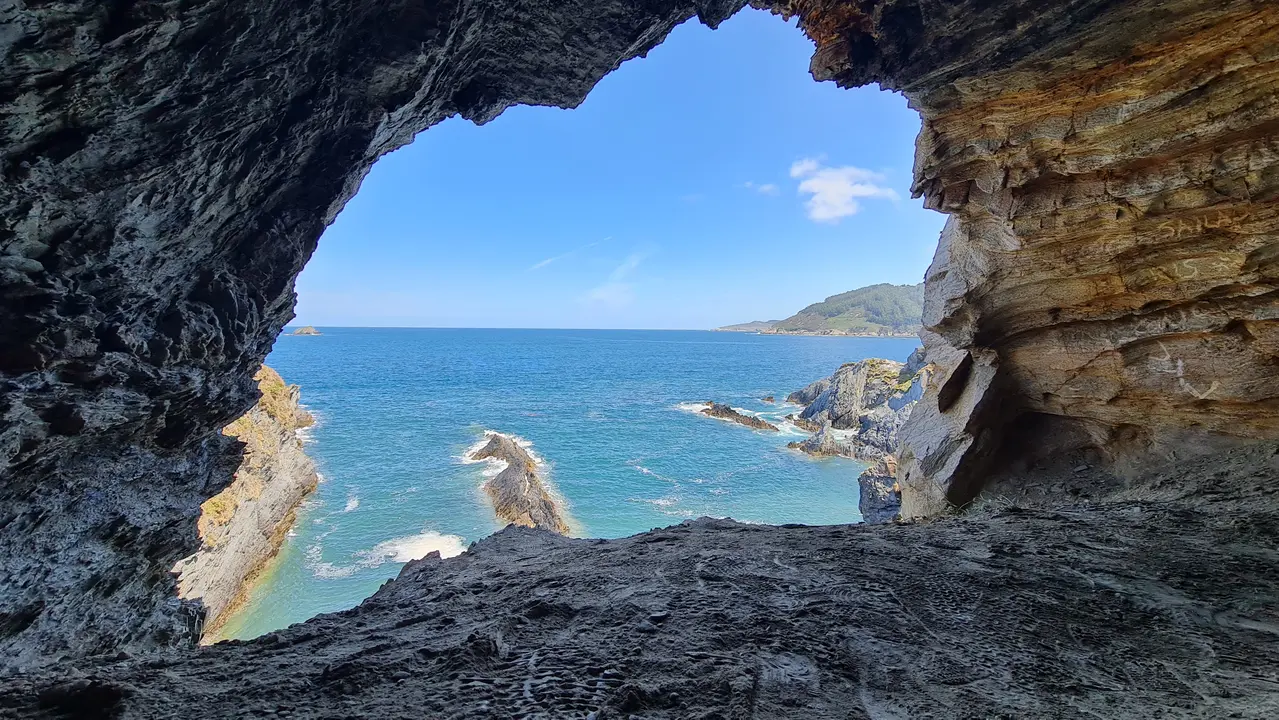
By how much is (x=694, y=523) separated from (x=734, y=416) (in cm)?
4897

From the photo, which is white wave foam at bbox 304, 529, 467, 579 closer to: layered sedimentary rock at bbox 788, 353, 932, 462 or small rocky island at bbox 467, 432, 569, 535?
small rocky island at bbox 467, 432, 569, 535

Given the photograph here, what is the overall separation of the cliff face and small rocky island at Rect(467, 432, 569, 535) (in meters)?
11.0

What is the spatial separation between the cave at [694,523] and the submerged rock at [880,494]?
1246cm

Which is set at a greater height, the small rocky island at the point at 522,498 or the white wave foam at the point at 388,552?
the small rocky island at the point at 522,498

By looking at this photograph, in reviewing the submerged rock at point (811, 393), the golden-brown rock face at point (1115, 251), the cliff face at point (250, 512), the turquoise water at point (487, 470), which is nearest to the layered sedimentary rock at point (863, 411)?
the turquoise water at point (487, 470)

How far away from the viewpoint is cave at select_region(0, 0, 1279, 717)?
12.6 ft

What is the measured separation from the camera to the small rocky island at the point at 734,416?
52875mm

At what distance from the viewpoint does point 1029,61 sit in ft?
23.5

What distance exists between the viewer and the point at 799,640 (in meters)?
4.38

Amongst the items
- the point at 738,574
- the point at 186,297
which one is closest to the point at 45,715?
the point at 186,297

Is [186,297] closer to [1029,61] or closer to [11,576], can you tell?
[11,576]

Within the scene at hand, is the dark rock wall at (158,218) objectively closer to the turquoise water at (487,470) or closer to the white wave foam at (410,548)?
the turquoise water at (487,470)

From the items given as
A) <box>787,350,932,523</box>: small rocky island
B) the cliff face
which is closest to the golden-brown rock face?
the cliff face

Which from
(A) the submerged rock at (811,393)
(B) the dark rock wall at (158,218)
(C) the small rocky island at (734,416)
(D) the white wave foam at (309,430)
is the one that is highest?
(B) the dark rock wall at (158,218)
